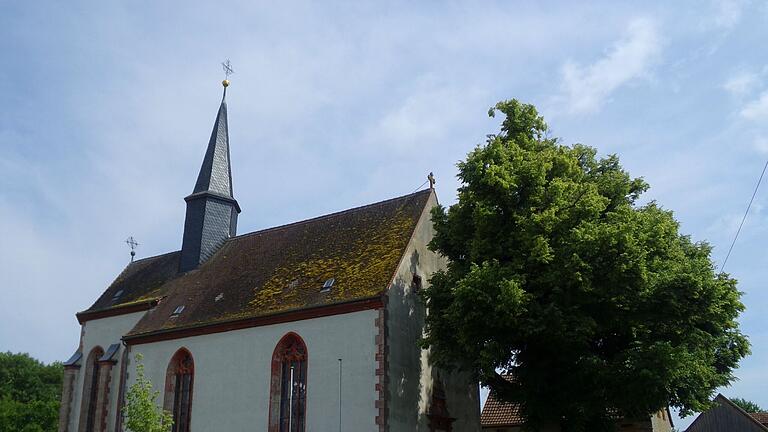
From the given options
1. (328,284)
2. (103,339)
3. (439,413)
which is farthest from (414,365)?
(103,339)

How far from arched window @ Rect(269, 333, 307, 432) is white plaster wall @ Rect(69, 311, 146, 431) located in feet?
28.0

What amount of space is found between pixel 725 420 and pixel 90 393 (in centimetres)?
2931

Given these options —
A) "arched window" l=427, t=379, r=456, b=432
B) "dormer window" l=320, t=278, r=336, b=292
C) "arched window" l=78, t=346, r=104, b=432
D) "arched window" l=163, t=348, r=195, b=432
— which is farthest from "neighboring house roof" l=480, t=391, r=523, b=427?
"arched window" l=78, t=346, r=104, b=432

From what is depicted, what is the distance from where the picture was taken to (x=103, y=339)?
30125mm

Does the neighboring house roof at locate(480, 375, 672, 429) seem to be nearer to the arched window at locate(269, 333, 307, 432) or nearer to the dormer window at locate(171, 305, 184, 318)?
the arched window at locate(269, 333, 307, 432)

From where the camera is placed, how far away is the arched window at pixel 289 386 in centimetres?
2231

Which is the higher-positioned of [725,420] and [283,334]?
[283,334]

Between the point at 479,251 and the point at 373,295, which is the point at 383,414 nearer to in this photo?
the point at 373,295

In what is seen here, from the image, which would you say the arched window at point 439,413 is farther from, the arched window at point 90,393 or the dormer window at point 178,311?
the arched window at point 90,393

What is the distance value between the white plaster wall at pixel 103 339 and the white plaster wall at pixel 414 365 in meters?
12.2

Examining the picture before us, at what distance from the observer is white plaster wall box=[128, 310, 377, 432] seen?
21219 mm

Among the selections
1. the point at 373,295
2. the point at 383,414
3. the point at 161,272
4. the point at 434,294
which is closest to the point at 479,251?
the point at 434,294

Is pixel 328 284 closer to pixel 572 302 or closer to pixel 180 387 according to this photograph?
pixel 180 387

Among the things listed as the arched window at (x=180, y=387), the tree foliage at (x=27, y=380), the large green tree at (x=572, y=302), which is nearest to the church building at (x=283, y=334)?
the arched window at (x=180, y=387)
